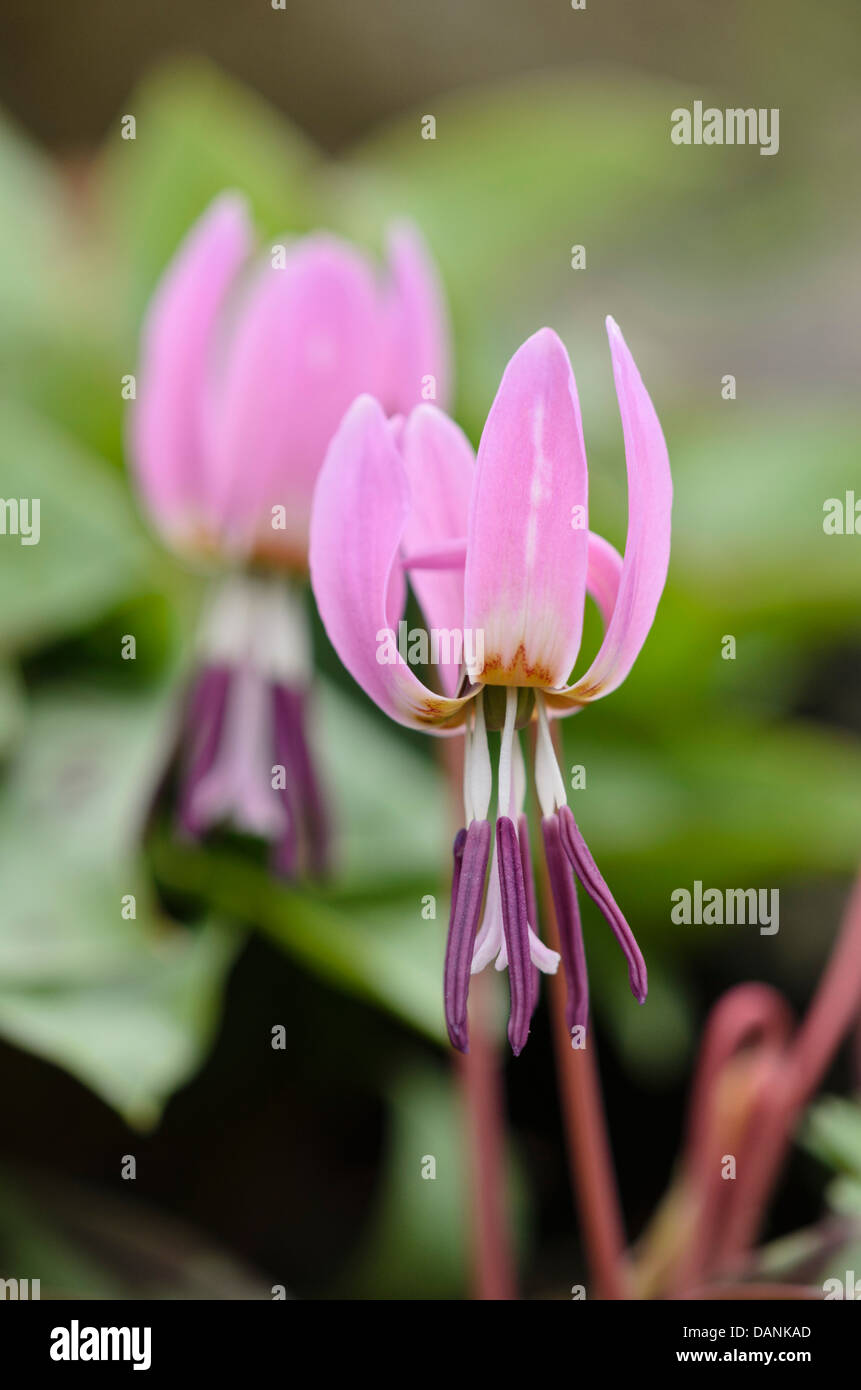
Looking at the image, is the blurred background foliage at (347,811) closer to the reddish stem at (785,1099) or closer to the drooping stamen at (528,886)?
the reddish stem at (785,1099)

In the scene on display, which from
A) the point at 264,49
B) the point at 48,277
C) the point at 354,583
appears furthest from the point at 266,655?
the point at 264,49

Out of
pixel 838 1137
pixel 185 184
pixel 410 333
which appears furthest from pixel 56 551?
pixel 838 1137

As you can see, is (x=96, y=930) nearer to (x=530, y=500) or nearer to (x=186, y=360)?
(x=186, y=360)

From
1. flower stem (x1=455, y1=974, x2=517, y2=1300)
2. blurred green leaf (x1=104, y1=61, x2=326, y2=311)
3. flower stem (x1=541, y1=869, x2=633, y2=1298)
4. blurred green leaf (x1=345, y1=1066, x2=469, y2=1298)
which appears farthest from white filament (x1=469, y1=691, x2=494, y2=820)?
blurred green leaf (x1=104, y1=61, x2=326, y2=311)

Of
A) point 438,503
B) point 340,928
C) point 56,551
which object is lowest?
point 340,928

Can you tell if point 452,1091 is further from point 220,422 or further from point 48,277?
point 48,277
